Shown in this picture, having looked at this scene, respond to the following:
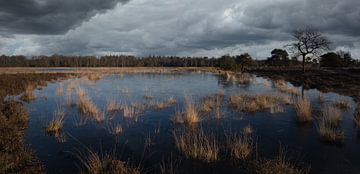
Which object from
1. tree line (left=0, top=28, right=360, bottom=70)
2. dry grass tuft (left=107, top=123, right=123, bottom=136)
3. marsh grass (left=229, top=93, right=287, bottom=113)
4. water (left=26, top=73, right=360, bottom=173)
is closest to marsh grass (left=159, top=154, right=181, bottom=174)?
water (left=26, top=73, right=360, bottom=173)

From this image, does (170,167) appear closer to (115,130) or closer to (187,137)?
(187,137)

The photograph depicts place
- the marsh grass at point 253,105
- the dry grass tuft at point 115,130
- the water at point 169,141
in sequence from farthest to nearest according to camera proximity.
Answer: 1. the marsh grass at point 253,105
2. the dry grass tuft at point 115,130
3. the water at point 169,141

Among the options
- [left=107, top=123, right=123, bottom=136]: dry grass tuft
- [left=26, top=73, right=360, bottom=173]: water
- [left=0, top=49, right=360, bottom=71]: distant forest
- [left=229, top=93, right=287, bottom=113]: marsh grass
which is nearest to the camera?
[left=26, top=73, right=360, bottom=173]: water

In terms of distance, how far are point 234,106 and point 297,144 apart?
8.23m

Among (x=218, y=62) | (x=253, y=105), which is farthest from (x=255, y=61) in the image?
(x=253, y=105)

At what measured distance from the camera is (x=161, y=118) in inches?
599

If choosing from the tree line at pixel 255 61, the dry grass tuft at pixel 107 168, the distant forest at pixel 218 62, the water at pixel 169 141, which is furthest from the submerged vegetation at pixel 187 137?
the distant forest at pixel 218 62

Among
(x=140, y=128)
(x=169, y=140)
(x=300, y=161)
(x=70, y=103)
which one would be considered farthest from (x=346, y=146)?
(x=70, y=103)

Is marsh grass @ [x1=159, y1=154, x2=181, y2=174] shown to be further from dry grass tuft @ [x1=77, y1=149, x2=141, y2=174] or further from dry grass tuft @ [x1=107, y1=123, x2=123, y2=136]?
dry grass tuft @ [x1=107, y1=123, x2=123, y2=136]

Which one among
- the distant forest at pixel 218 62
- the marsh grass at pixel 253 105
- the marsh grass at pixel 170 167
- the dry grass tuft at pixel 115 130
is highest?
the distant forest at pixel 218 62

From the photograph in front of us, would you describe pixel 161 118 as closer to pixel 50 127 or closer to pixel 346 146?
pixel 50 127

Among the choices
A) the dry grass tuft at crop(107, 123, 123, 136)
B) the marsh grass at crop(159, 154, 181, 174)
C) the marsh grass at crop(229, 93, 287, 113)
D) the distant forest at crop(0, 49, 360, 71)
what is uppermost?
the distant forest at crop(0, 49, 360, 71)

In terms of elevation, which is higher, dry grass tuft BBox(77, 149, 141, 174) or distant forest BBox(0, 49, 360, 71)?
distant forest BBox(0, 49, 360, 71)

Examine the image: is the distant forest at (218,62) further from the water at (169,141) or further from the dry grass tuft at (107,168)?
the dry grass tuft at (107,168)
